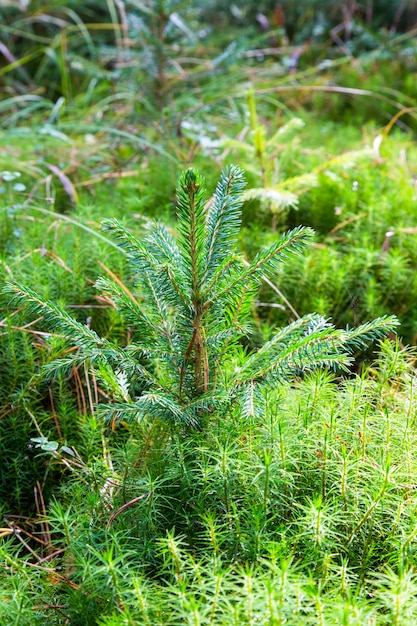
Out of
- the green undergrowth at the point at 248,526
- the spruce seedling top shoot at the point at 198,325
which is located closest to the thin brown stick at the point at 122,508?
the green undergrowth at the point at 248,526

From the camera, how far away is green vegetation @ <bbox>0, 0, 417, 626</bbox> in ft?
3.46

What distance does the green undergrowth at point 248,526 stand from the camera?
959 millimetres

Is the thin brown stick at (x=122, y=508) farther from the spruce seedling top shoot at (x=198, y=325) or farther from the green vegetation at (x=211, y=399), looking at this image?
the spruce seedling top shoot at (x=198, y=325)

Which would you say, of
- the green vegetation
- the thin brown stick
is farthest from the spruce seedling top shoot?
the thin brown stick

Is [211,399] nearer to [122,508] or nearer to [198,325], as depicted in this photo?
[198,325]

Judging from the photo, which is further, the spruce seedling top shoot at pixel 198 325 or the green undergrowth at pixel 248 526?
the spruce seedling top shoot at pixel 198 325

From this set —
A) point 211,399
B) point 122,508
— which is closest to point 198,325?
point 211,399

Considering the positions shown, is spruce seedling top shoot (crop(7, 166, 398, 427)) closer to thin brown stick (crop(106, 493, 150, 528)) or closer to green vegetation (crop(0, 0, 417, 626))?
green vegetation (crop(0, 0, 417, 626))

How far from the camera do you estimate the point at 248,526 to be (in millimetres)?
1139

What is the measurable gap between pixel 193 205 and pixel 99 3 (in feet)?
13.3

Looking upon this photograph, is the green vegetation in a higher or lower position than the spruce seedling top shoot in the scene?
lower

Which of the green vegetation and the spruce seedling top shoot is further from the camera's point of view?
the spruce seedling top shoot

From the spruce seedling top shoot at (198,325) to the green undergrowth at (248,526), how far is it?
0.08 m

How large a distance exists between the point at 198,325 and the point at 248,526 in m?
0.38
